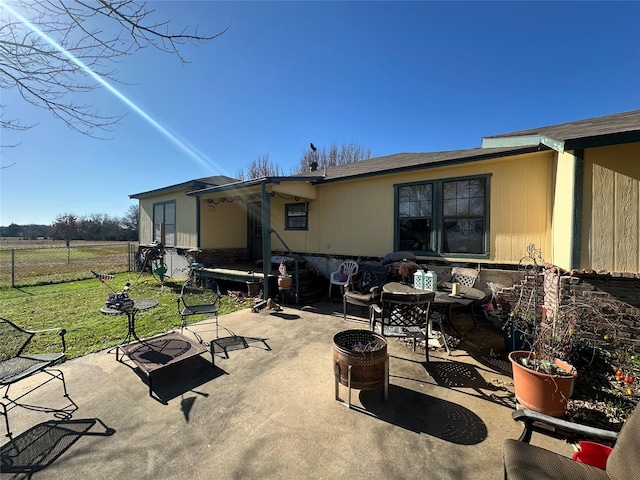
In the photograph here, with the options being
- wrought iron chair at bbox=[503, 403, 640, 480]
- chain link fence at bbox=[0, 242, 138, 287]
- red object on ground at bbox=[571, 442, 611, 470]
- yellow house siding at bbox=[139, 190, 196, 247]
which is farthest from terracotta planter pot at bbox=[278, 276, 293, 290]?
chain link fence at bbox=[0, 242, 138, 287]

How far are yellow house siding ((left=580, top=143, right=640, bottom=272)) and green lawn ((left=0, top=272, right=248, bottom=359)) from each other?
18.9 ft

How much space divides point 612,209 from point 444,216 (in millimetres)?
2895

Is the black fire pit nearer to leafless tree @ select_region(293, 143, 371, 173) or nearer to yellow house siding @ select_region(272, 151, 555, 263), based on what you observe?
yellow house siding @ select_region(272, 151, 555, 263)

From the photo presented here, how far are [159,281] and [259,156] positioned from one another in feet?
52.5

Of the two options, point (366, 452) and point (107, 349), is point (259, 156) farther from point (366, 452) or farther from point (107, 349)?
point (366, 452)

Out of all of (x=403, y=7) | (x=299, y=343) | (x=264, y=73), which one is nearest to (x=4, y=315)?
(x=299, y=343)

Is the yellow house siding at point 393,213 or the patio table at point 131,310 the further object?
the yellow house siding at point 393,213

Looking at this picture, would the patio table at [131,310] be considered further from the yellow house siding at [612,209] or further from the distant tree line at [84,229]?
the distant tree line at [84,229]

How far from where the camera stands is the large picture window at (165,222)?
10781mm

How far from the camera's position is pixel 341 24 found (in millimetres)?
5887

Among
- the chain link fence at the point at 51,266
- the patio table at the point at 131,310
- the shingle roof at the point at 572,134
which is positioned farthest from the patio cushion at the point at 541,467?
the chain link fence at the point at 51,266

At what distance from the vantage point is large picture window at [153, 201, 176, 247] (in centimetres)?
1078

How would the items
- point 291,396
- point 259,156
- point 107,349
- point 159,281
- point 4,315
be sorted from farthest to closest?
point 259,156 → point 159,281 → point 4,315 → point 107,349 → point 291,396

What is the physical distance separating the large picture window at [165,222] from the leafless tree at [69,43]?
8.38 m
